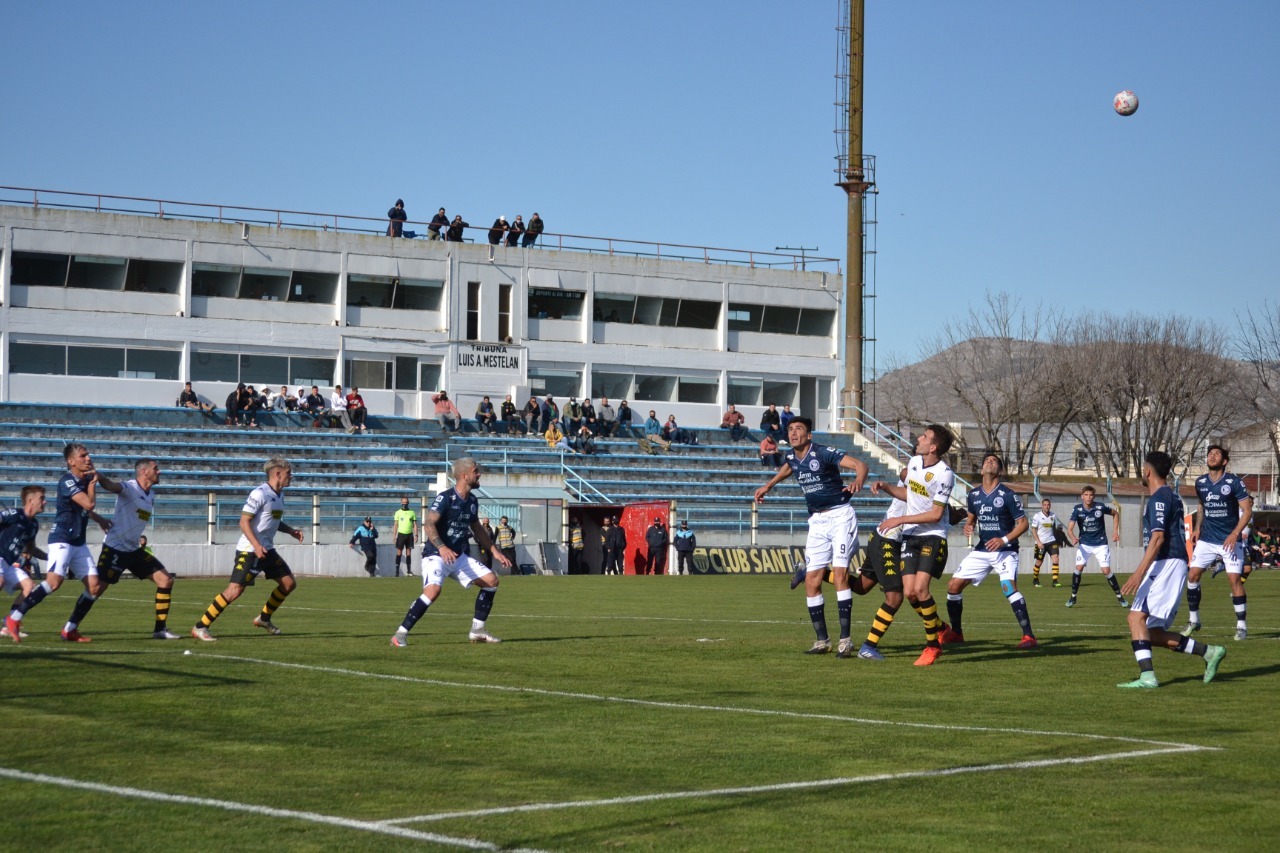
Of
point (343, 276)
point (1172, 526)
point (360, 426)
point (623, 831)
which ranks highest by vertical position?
point (343, 276)

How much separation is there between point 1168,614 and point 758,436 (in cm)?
4901

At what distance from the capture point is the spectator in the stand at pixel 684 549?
4459 centimetres

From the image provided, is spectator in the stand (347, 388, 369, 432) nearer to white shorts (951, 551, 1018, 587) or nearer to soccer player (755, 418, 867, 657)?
white shorts (951, 551, 1018, 587)

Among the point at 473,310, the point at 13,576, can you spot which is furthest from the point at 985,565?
the point at 473,310

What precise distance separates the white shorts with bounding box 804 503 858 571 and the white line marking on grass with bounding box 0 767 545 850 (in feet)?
28.1

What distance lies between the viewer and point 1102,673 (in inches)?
544

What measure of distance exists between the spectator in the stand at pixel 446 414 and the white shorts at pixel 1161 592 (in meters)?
43.6

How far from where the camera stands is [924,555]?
48.8 ft

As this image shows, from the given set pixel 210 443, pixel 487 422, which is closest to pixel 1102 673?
pixel 210 443

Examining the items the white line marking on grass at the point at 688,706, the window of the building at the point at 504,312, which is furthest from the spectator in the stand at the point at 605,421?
the white line marking on grass at the point at 688,706

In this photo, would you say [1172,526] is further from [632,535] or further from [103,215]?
[103,215]

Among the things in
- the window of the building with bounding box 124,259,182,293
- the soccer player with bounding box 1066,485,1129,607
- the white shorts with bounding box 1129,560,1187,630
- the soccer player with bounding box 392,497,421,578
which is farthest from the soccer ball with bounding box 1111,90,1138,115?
the window of the building with bounding box 124,259,182,293

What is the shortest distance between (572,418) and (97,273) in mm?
18057

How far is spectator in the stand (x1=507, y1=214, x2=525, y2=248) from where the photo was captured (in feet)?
204
